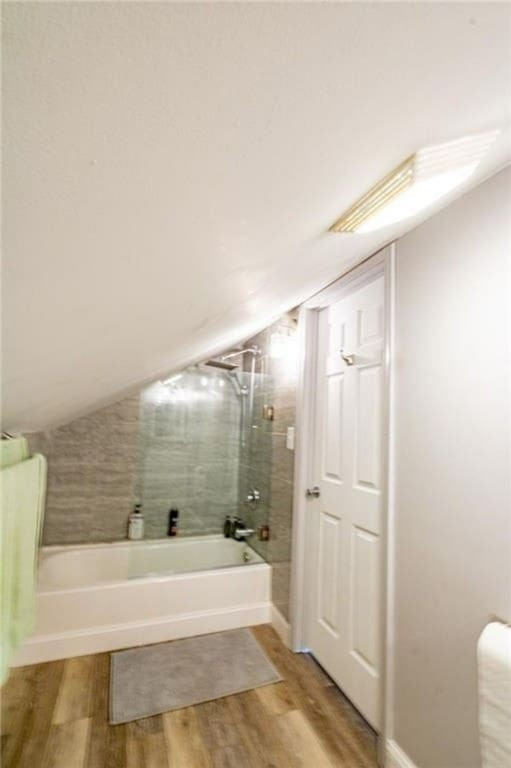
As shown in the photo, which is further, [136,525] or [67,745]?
[136,525]

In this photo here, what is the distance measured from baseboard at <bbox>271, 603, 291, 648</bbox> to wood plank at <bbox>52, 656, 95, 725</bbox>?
43.0 inches

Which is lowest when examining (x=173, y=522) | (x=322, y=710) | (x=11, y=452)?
(x=322, y=710)

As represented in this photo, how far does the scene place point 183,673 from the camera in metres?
1.86

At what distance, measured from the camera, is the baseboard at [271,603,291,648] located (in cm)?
214

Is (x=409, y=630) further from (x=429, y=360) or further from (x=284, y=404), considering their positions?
(x=284, y=404)

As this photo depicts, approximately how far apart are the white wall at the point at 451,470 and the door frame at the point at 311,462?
5 centimetres

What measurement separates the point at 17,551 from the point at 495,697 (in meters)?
1.53

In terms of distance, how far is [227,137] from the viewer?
1.52ft

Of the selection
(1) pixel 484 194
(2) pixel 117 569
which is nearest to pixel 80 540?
(2) pixel 117 569

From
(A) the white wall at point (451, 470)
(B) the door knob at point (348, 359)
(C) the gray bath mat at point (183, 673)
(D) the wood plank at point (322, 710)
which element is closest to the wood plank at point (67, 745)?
(C) the gray bath mat at point (183, 673)

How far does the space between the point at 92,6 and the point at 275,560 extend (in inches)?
103

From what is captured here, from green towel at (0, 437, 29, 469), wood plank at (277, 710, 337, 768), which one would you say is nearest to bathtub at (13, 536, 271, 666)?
wood plank at (277, 710, 337, 768)

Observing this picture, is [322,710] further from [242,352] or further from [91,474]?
[242,352]

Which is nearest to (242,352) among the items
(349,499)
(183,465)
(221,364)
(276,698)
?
(221,364)
